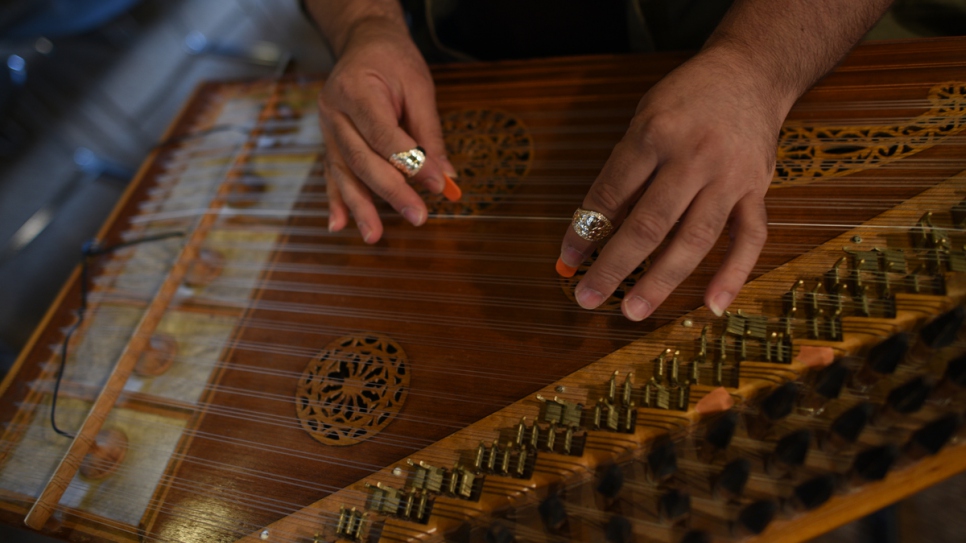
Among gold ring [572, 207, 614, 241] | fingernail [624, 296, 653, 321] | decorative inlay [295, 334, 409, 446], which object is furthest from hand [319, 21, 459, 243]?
fingernail [624, 296, 653, 321]

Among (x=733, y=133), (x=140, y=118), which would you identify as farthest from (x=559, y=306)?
(x=140, y=118)

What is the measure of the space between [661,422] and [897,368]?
356mm

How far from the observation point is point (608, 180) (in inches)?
38.2

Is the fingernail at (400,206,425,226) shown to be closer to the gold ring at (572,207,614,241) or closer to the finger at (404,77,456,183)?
the finger at (404,77,456,183)

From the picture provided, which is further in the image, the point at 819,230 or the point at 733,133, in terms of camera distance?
the point at 819,230

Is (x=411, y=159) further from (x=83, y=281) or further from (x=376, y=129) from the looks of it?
(x=83, y=281)

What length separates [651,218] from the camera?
929 mm

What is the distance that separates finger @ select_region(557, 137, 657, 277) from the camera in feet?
3.12

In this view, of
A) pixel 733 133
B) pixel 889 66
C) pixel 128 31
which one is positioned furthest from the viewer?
pixel 128 31

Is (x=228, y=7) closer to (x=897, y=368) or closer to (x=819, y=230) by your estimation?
(x=819, y=230)

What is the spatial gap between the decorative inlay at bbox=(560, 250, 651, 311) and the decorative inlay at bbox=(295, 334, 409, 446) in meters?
0.38

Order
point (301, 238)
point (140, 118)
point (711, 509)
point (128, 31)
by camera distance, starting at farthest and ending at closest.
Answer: point (128, 31), point (140, 118), point (301, 238), point (711, 509)

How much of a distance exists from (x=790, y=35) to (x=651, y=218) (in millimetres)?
502

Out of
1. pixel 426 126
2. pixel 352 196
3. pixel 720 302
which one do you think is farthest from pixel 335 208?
pixel 720 302
